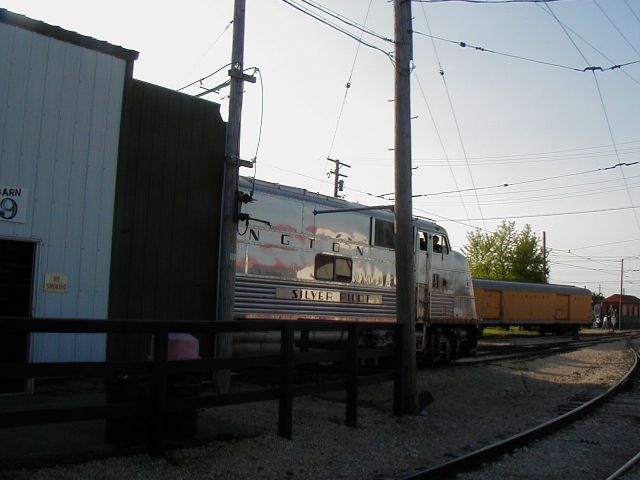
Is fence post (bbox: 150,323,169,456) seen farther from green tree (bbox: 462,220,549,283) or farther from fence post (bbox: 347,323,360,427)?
green tree (bbox: 462,220,549,283)

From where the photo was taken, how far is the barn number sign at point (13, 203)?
26.8 feet

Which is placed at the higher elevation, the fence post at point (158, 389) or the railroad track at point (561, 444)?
the fence post at point (158, 389)

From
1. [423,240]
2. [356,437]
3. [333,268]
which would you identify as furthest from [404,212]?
[423,240]

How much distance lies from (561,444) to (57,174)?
7768 mm

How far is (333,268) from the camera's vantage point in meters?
12.9

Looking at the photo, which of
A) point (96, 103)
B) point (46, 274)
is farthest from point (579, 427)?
point (96, 103)

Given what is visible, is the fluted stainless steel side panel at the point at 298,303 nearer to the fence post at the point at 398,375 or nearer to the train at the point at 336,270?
Answer: the train at the point at 336,270

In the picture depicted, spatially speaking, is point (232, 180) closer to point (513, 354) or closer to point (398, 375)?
point (398, 375)

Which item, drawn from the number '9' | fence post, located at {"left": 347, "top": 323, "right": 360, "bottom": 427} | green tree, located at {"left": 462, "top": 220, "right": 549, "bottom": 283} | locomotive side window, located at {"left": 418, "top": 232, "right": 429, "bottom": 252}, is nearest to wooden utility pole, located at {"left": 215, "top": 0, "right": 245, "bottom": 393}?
fence post, located at {"left": 347, "top": 323, "right": 360, "bottom": 427}

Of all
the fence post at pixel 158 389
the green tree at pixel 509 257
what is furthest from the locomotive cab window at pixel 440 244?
the green tree at pixel 509 257

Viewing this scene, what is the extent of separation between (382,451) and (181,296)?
4498 mm

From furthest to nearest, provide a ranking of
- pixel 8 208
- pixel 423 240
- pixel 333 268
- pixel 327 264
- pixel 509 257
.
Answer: pixel 509 257
pixel 423 240
pixel 333 268
pixel 327 264
pixel 8 208

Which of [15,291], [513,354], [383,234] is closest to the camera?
[15,291]

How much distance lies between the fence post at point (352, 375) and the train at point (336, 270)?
9.51 feet
